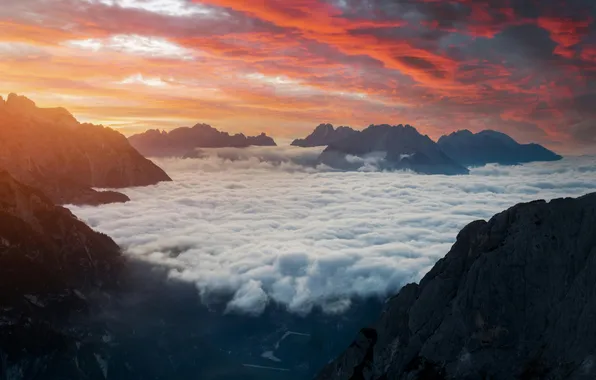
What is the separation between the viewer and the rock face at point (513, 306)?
3563 inches

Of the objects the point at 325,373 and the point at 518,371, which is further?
Result: the point at 325,373

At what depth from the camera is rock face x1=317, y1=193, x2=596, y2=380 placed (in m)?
90.5

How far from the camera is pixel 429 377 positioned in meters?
106

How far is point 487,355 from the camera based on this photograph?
323 ft

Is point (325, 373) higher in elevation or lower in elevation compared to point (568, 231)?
lower

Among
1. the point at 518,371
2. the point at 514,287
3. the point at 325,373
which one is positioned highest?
the point at 514,287

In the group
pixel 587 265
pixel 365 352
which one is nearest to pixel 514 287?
pixel 587 265

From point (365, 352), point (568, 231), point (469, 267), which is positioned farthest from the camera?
point (365, 352)

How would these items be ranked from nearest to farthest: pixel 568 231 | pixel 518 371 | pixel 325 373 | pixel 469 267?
pixel 518 371 → pixel 568 231 → pixel 469 267 → pixel 325 373

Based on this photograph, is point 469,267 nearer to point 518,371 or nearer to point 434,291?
point 434,291

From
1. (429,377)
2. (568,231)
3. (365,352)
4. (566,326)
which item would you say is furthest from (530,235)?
(365,352)

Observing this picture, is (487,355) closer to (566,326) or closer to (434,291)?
(566,326)

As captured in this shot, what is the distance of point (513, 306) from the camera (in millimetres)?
100938

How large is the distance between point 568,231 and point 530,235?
24.9ft
